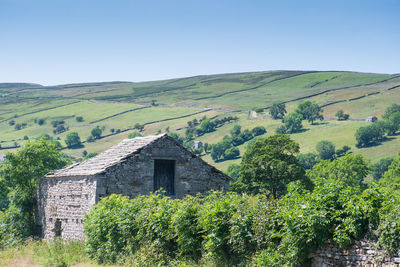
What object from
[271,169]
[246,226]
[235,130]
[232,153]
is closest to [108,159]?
[246,226]

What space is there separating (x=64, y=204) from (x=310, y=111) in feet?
506

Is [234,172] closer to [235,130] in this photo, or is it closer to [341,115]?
[235,130]

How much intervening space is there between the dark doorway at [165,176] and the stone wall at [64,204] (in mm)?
3258

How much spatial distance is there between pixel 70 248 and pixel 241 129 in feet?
496

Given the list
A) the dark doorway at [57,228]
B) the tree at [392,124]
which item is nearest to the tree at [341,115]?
the tree at [392,124]

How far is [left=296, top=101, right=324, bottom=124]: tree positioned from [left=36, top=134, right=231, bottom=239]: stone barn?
14918 centimetres

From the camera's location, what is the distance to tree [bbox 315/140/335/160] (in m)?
126

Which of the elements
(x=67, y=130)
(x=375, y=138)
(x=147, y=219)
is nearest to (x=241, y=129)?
(x=375, y=138)

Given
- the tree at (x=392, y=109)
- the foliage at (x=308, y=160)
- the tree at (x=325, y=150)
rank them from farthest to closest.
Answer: the tree at (x=392, y=109)
the tree at (x=325, y=150)
the foliage at (x=308, y=160)

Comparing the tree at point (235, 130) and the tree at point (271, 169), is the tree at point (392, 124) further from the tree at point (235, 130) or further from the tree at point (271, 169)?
the tree at point (271, 169)

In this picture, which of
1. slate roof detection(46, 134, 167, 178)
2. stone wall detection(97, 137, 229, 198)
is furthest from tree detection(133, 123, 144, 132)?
stone wall detection(97, 137, 229, 198)

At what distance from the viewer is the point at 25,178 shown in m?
30.8

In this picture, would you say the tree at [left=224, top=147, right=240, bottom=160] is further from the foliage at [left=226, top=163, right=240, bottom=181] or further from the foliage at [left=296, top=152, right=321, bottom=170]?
the foliage at [left=296, top=152, right=321, bottom=170]

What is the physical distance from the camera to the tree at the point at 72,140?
6649 inches
